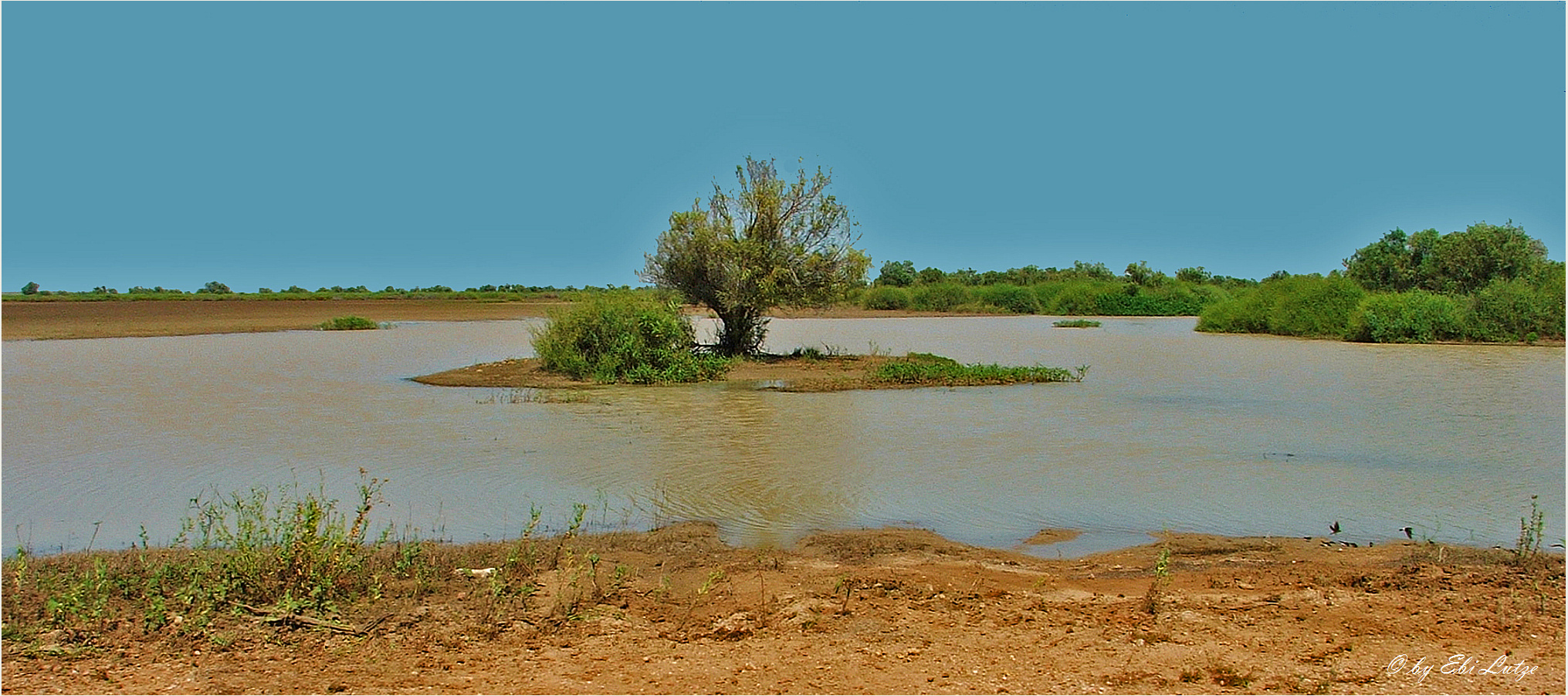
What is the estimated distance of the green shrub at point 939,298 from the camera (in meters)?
69.5

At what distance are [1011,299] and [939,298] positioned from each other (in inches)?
208

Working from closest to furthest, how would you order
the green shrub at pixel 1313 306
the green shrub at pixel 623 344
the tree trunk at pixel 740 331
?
the green shrub at pixel 623 344
the tree trunk at pixel 740 331
the green shrub at pixel 1313 306

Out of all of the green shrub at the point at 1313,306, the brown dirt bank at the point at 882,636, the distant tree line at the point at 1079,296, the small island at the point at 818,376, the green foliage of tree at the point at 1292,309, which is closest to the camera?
the brown dirt bank at the point at 882,636

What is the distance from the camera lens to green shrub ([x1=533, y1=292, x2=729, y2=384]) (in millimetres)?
18562

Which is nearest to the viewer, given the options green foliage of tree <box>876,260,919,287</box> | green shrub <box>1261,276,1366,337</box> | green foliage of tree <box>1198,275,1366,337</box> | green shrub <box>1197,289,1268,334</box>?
green shrub <box>1261,276,1366,337</box>

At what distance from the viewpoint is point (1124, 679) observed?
411 centimetres

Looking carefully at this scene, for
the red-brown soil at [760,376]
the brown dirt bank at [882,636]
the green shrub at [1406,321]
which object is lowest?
the brown dirt bank at [882,636]

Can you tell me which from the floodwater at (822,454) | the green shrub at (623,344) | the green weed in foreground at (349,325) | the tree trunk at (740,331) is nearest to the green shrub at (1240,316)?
the floodwater at (822,454)

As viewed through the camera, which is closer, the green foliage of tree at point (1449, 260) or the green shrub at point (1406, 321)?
the green shrub at point (1406, 321)

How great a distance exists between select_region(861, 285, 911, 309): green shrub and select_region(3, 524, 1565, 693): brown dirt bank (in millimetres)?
63135

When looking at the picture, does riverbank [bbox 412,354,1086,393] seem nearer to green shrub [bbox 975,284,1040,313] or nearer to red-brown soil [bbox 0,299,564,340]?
red-brown soil [bbox 0,299,564,340]

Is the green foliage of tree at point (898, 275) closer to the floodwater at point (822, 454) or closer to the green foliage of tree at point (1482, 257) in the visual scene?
the green foliage of tree at point (1482, 257)

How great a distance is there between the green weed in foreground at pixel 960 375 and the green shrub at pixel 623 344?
327 cm

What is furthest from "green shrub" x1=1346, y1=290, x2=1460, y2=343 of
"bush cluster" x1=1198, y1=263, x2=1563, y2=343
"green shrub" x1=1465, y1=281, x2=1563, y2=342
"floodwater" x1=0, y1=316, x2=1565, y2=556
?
"floodwater" x1=0, y1=316, x2=1565, y2=556
